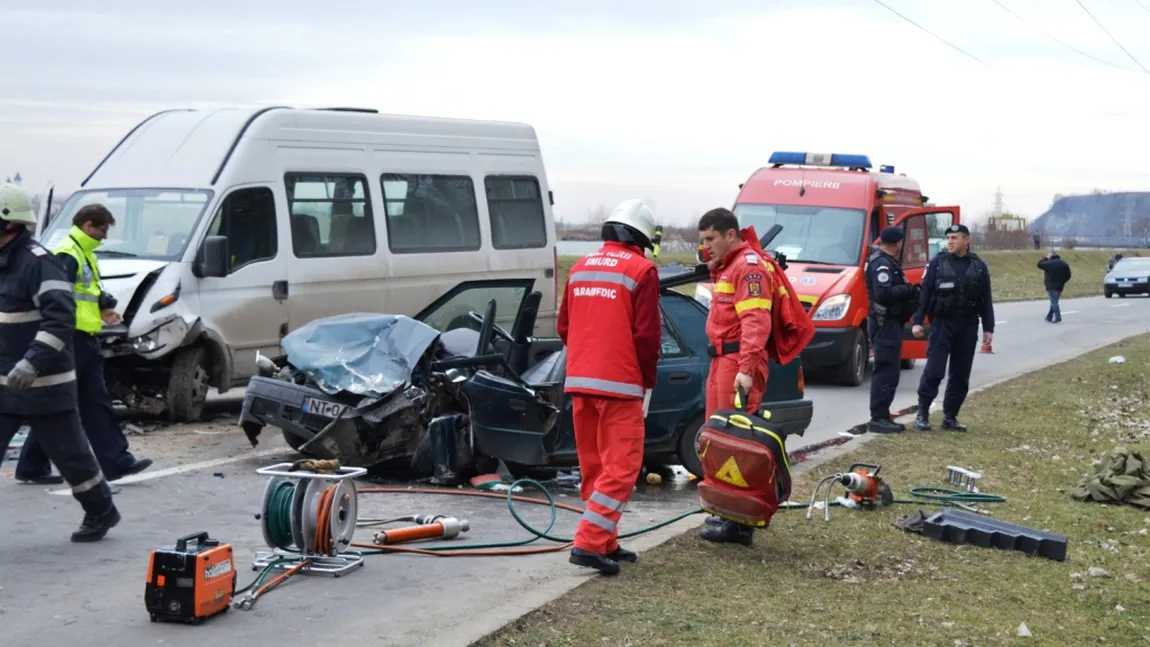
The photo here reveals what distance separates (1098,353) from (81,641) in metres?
19.6

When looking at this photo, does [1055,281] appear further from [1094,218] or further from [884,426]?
[1094,218]

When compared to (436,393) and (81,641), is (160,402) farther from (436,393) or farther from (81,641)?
(81,641)

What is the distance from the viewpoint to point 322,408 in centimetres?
915

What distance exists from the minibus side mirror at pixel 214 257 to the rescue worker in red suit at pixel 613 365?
18.5 ft

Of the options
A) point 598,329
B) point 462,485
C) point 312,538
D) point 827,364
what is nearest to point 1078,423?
point 827,364

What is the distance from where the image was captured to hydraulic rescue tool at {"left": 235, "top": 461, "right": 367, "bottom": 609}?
6426 mm

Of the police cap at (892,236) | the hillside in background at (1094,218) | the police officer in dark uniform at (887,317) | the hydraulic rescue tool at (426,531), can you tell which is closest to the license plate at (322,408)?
the hydraulic rescue tool at (426,531)

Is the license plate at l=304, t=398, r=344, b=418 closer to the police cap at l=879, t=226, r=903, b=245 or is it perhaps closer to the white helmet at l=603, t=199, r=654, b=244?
the white helmet at l=603, t=199, r=654, b=244

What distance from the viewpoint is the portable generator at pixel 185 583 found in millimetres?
5520

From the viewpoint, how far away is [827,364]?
16.3 metres

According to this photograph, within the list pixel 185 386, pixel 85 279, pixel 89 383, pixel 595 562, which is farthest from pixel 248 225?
pixel 595 562

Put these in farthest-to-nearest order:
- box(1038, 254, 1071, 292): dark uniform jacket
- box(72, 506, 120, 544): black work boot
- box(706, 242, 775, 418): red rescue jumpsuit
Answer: box(1038, 254, 1071, 292): dark uniform jacket
box(706, 242, 775, 418): red rescue jumpsuit
box(72, 506, 120, 544): black work boot

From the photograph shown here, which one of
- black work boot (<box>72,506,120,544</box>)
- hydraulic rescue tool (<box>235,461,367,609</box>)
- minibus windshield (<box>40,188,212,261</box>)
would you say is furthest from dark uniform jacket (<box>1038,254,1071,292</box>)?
black work boot (<box>72,506,120,544</box>)

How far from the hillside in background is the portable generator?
3652 inches
